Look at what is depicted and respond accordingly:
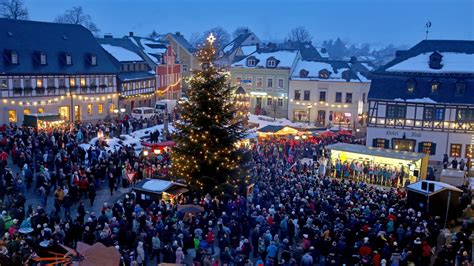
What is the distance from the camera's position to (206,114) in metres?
22.9

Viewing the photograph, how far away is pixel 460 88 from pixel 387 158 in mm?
10143

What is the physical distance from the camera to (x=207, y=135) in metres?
22.9

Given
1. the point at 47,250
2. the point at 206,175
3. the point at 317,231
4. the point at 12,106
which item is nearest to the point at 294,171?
the point at 206,175

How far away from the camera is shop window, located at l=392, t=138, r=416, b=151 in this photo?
118ft

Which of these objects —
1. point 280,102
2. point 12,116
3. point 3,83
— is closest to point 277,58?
point 280,102

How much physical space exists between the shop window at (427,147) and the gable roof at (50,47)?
29543 millimetres

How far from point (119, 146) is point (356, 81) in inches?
1110

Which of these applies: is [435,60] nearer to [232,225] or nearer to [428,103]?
[428,103]

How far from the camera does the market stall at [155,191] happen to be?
21.5 meters

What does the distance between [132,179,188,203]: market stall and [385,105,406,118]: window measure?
20.5 metres

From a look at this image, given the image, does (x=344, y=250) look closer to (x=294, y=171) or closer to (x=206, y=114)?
(x=206, y=114)

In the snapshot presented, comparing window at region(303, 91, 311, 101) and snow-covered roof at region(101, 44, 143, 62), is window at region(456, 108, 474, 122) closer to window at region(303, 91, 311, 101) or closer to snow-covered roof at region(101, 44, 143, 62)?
window at region(303, 91, 311, 101)

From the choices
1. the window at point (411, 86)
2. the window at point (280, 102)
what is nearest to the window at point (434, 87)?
the window at point (411, 86)

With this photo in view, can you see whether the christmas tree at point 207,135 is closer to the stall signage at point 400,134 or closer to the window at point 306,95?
the stall signage at point 400,134
